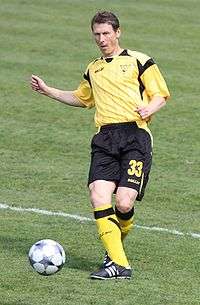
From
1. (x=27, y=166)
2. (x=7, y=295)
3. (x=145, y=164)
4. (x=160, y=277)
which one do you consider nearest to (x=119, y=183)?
(x=145, y=164)

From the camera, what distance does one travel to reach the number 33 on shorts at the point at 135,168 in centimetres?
902

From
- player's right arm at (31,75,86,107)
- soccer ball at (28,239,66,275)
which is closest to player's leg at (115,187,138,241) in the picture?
soccer ball at (28,239,66,275)

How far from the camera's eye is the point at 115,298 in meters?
8.08

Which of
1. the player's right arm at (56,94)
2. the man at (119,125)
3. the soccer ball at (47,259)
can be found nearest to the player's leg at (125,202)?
the man at (119,125)

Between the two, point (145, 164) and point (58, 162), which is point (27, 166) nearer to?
point (58, 162)

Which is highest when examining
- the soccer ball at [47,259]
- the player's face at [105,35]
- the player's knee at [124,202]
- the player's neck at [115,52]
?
the player's face at [105,35]

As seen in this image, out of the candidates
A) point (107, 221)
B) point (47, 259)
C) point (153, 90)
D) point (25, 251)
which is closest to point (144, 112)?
point (153, 90)

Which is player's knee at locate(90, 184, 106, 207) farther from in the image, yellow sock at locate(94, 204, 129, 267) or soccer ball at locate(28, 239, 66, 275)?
soccer ball at locate(28, 239, 66, 275)

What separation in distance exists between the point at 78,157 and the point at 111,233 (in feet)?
19.6

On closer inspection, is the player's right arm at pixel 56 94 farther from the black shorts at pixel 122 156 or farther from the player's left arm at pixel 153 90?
the player's left arm at pixel 153 90

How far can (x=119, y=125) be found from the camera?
9141 mm

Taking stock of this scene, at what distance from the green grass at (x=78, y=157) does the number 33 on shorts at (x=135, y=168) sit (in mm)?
826

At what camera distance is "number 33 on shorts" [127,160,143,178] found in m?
9.02

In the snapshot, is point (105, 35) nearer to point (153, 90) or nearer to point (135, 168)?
point (153, 90)
